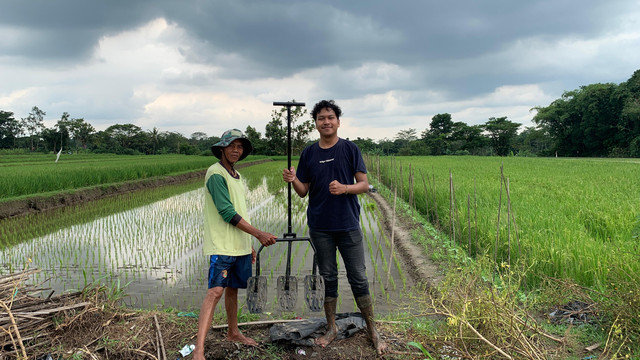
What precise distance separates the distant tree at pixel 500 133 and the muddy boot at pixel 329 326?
2203 inches

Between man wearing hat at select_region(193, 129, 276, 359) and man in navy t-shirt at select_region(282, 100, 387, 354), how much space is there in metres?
0.37

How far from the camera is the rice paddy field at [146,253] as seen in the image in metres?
4.22

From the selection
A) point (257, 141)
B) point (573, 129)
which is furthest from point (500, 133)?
point (257, 141)

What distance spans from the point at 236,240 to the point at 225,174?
45cm

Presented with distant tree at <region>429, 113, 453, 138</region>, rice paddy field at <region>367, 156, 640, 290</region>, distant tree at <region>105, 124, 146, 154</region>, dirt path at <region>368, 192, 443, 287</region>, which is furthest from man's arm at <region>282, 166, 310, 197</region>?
distant tree at <region>429, 113, 453, 138</region>

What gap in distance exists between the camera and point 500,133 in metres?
53.3

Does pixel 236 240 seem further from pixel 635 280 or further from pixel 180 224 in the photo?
pixel 180 224

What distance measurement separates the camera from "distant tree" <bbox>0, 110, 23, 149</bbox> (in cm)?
4931

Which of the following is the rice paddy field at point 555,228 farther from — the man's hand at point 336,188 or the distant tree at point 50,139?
the distant tree at point 50,139

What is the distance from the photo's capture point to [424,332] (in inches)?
116

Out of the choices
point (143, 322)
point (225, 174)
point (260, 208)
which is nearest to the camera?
point (225, 174)

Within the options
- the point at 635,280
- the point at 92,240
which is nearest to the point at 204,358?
the point at 635,280

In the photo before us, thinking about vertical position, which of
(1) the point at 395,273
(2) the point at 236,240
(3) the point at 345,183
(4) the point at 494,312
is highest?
(3) the point at 345,183

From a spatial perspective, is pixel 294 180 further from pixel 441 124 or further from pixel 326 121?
pixel 441 124
